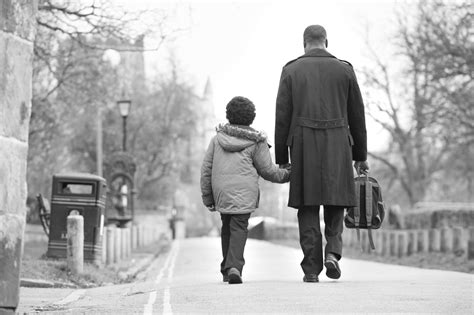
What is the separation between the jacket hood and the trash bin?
23.1ft

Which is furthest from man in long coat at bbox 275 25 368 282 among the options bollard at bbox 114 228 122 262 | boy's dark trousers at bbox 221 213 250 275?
bollard at bbox 114 228 122 262

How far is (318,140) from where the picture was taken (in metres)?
9.69

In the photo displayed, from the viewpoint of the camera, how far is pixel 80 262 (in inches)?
578

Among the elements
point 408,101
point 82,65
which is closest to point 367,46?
point 408,101

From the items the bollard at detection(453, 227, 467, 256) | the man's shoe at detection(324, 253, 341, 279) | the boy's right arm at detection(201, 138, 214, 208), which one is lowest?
the bollard at detection(453, 227, 467, 256)

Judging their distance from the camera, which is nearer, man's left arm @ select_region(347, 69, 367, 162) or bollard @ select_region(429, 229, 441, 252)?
man's left arm @ select_region(347, 69, 367, 162)

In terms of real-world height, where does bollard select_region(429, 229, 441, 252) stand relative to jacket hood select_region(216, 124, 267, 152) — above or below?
below

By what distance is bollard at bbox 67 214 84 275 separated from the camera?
14414 mm

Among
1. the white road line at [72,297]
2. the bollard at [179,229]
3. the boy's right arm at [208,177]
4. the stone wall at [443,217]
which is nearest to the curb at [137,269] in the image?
the white road line at [72,297]

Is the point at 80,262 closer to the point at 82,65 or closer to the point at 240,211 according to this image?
the point at 240,211

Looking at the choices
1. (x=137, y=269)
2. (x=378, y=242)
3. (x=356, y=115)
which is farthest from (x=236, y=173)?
(x=378, y=242)

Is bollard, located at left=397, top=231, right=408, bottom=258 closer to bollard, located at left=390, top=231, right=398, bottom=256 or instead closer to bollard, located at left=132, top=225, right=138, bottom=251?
bollard, located at left=390, top=231, right=398, bottom=256

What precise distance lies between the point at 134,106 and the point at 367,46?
1237 cm

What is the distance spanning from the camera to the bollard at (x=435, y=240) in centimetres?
2150
